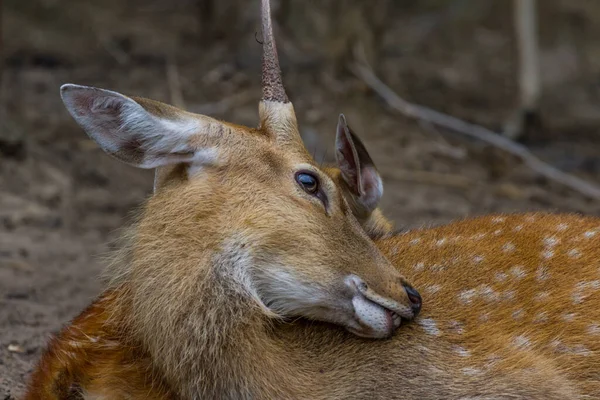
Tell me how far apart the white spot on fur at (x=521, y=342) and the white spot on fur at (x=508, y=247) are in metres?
0.50

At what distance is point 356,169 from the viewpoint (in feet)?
16.1

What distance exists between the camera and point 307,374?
12.8ft

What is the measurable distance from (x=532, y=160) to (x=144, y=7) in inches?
248

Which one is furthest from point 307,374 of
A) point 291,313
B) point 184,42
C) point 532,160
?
point 184,42

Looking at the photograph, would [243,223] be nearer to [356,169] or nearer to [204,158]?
[204,158]

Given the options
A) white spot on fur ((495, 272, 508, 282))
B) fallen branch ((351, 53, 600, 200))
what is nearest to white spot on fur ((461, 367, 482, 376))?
white spot on fur ((495, 272, 508, 282))

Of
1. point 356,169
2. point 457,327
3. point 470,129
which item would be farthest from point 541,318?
point 470,129

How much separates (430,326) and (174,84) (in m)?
6.84

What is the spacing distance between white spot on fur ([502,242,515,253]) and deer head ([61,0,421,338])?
638 millimetres

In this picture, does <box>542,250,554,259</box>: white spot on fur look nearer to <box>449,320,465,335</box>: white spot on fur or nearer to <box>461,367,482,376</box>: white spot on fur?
<box>449,320,465,335</box>: white spot on fur

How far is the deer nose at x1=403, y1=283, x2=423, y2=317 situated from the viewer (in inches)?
155

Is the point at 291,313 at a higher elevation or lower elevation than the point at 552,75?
lower

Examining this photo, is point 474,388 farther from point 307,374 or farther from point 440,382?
point 307,374

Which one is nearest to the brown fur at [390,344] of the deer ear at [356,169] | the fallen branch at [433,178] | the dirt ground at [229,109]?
the deer ear at [356,169]
